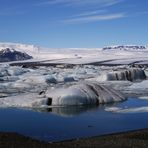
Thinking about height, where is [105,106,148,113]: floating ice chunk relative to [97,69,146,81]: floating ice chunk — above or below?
below

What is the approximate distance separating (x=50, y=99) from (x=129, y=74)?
19.3 metres

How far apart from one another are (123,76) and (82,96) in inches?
719

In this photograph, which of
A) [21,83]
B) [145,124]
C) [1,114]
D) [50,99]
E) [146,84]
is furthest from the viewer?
[21,83]

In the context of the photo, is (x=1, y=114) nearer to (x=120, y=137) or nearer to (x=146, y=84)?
(x=120, y=137)

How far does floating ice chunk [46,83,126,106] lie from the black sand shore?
7175mm

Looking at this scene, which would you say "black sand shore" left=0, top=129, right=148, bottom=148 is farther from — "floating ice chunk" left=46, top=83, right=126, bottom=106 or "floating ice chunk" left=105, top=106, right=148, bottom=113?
"floating ice chunk" left=46, top=83, right=126, bottom=106

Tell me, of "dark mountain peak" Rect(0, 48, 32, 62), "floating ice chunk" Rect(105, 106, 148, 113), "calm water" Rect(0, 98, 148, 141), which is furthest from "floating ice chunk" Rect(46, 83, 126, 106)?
"dark mountain peak" Rect(0, 48, 32, 62)

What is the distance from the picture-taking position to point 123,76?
122ft

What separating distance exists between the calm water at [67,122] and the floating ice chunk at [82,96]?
3.14ft

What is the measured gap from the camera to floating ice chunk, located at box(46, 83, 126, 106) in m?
19.1

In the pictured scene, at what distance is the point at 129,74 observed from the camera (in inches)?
1490

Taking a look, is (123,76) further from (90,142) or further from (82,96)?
(90,142)

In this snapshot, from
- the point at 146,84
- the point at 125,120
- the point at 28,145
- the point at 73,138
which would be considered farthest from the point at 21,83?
the point at 28,145

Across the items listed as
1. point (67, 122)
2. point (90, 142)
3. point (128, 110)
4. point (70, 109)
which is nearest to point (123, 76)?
point (70, 109)
